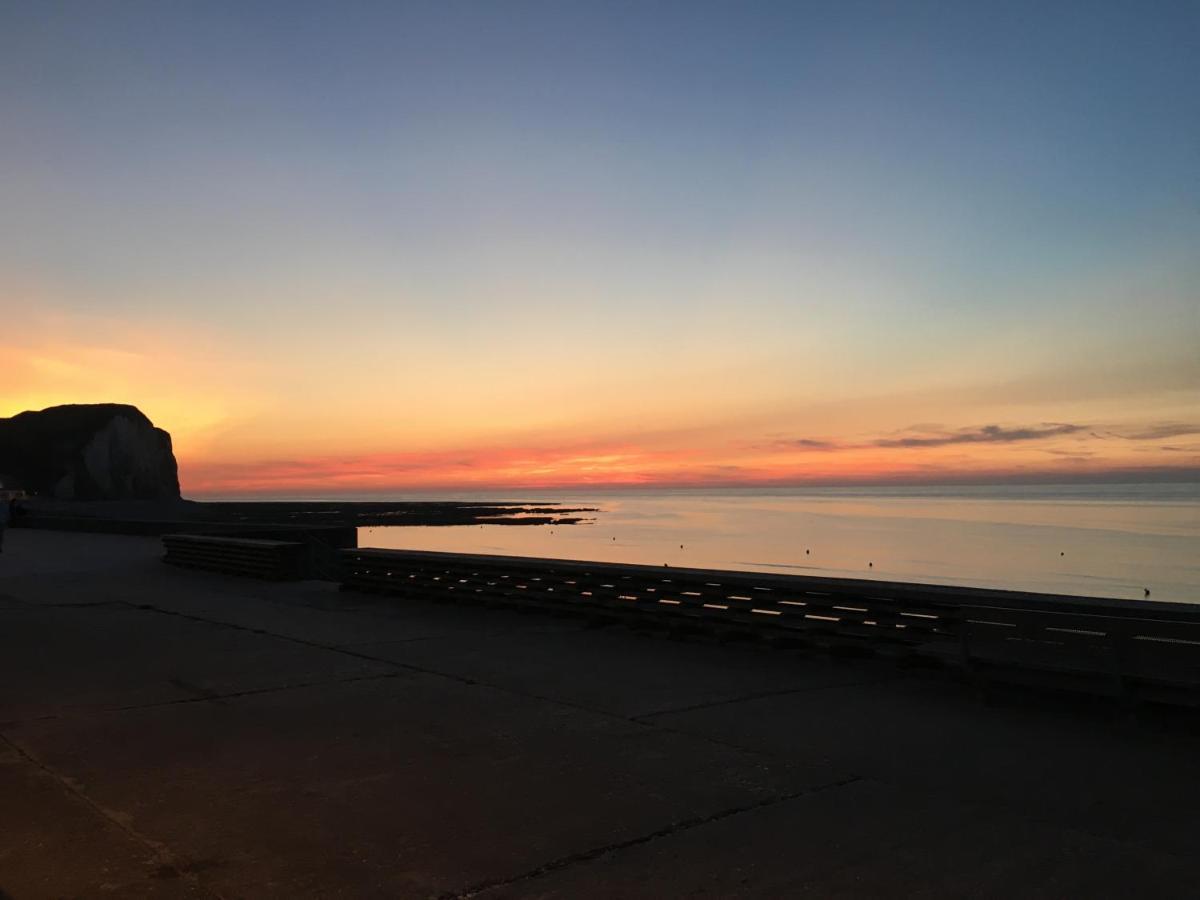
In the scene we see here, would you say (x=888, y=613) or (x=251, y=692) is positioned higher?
(x=888, y=613)

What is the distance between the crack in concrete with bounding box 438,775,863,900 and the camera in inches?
171

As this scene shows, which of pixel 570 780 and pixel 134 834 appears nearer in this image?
pixel 134 834

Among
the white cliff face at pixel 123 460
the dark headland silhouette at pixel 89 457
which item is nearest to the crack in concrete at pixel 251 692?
the dark headland silhouette at pixel 89 457

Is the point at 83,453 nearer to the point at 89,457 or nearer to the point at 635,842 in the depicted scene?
the point at 89,457

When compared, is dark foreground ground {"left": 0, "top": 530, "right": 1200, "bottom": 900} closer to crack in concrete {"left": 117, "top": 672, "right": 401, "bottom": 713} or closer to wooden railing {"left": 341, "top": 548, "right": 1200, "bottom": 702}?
crack in concrete {"left": 117, "top": 672, "right": 401, "bottom": 713}

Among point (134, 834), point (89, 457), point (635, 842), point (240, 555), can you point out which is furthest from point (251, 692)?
point (89, 457)

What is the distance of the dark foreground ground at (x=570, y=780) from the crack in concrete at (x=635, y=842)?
0.07 feet

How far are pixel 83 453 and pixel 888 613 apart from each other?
15732cm

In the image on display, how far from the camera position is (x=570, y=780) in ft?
19.7

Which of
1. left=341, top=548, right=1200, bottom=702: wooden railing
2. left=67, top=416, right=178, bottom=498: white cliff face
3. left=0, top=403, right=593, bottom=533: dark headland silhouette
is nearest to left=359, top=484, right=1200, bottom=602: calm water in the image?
left=341, top=548, right=1200, bottom=702: wooden railing

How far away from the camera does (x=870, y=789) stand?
5.77 m

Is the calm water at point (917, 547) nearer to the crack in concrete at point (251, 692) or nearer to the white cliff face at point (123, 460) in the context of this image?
the crack in concrete at point (251, 692)

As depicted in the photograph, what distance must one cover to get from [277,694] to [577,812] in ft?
14.9

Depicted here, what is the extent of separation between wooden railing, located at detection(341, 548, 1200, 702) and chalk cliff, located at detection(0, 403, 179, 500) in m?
148
